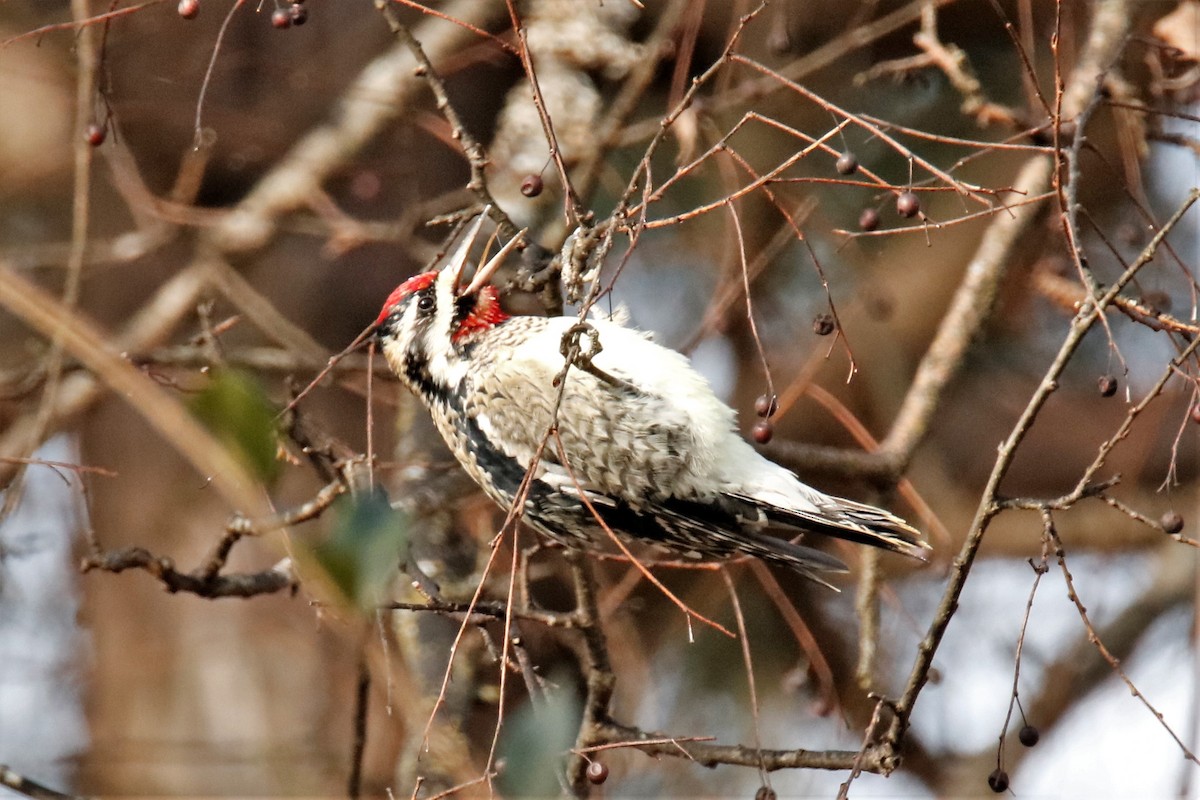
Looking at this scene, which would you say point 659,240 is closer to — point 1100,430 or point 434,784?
point 1100,430

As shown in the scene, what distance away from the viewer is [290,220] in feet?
17.6

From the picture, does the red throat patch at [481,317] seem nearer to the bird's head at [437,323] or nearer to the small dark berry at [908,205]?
the bird's head at [437,323]

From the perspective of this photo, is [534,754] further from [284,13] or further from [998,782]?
[284,13]

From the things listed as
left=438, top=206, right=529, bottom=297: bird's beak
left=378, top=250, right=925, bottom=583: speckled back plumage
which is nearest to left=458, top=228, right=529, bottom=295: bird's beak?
left=438, top=206, right=529, bottom=297: bird's beak

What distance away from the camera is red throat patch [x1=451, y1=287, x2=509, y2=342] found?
3713mm

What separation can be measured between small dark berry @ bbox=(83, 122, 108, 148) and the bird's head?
905mm

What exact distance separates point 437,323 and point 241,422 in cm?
191

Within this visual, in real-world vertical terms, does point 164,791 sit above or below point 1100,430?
below

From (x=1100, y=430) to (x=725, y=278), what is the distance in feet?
9.85

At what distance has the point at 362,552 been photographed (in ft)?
5.69

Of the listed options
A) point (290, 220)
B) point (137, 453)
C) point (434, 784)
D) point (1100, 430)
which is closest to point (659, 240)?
point (290, 220)

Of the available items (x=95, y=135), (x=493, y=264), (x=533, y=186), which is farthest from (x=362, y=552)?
(x=95, y=135)

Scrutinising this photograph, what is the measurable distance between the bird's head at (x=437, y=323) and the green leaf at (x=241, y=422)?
5.64ft

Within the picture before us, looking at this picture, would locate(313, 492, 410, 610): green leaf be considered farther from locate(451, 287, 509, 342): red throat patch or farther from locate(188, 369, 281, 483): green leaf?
locate(451, 287, 509, 342): red throat patch
